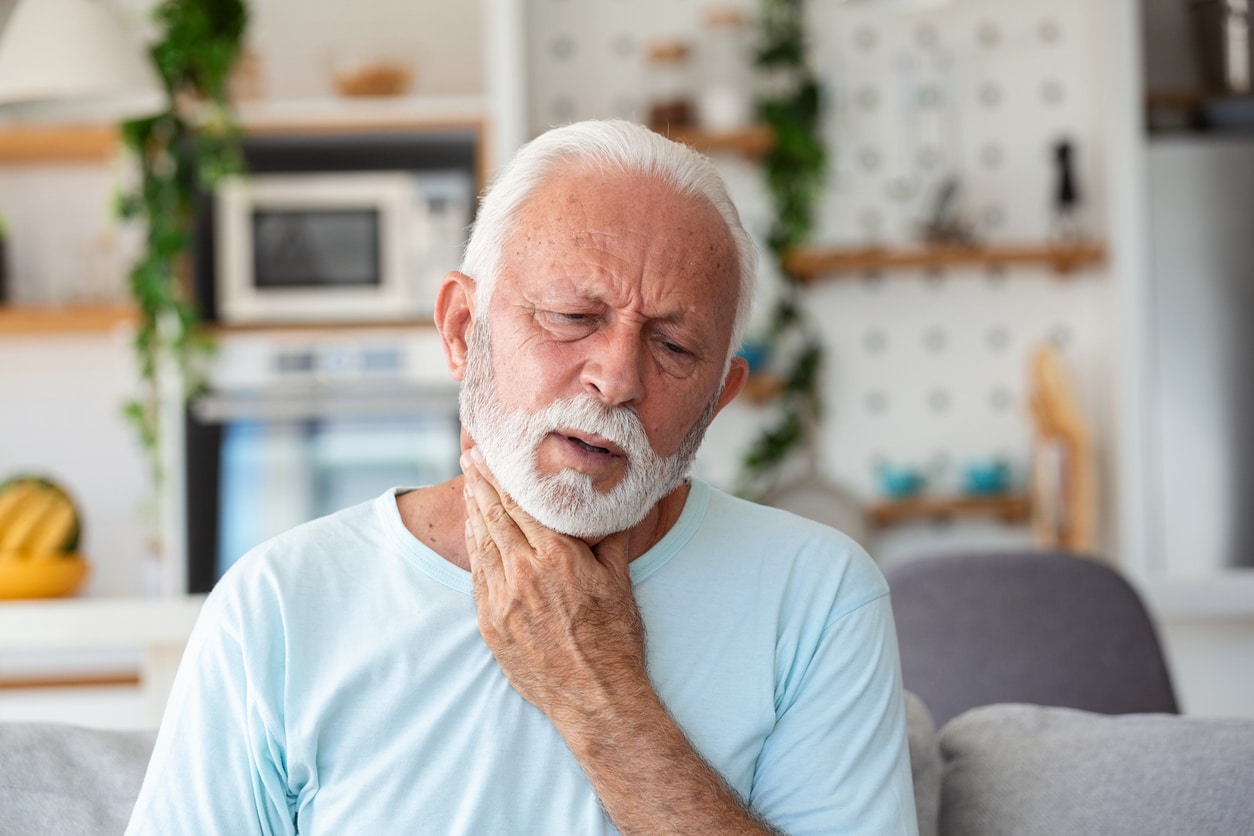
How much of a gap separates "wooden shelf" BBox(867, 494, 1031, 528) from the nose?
118 inches

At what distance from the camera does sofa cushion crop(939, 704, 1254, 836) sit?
1455 mm

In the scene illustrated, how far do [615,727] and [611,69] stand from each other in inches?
133

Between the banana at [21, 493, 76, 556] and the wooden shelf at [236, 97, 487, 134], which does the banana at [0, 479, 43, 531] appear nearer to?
the banana at [21, 493, 76, 556]

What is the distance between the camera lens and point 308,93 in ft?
14.0

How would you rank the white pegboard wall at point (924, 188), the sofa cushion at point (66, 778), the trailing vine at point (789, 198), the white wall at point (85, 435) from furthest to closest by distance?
1. the white wall at point (85, 435)
2. the white pegboard wall at point (924, 188)
3. the trailing vine at point (789, 198)
4. the sofa cushion at point (66, 778)

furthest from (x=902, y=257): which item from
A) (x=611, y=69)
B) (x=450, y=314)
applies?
(x=450, y=314)

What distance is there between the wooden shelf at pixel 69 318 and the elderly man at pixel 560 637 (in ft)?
9.70

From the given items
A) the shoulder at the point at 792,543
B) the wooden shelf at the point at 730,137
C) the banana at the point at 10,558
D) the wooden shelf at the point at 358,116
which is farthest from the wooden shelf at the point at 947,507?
the shoulder at the point at 792,543

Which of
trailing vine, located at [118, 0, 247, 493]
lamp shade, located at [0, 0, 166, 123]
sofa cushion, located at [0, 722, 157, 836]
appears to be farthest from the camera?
trailing vine, located at [118, 0, 247, 493]

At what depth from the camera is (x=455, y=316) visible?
1341 mm

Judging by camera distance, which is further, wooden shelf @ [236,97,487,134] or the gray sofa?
wooden shelf @ [236,97,487,134]

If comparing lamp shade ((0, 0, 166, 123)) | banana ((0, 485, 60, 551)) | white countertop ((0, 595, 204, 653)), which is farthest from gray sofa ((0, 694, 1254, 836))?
lamp shade ((0, 0, 166, 123))

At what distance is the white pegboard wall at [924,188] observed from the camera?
4.22m

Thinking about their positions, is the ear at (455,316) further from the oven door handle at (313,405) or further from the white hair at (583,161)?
the oven door handle at (313,405)
